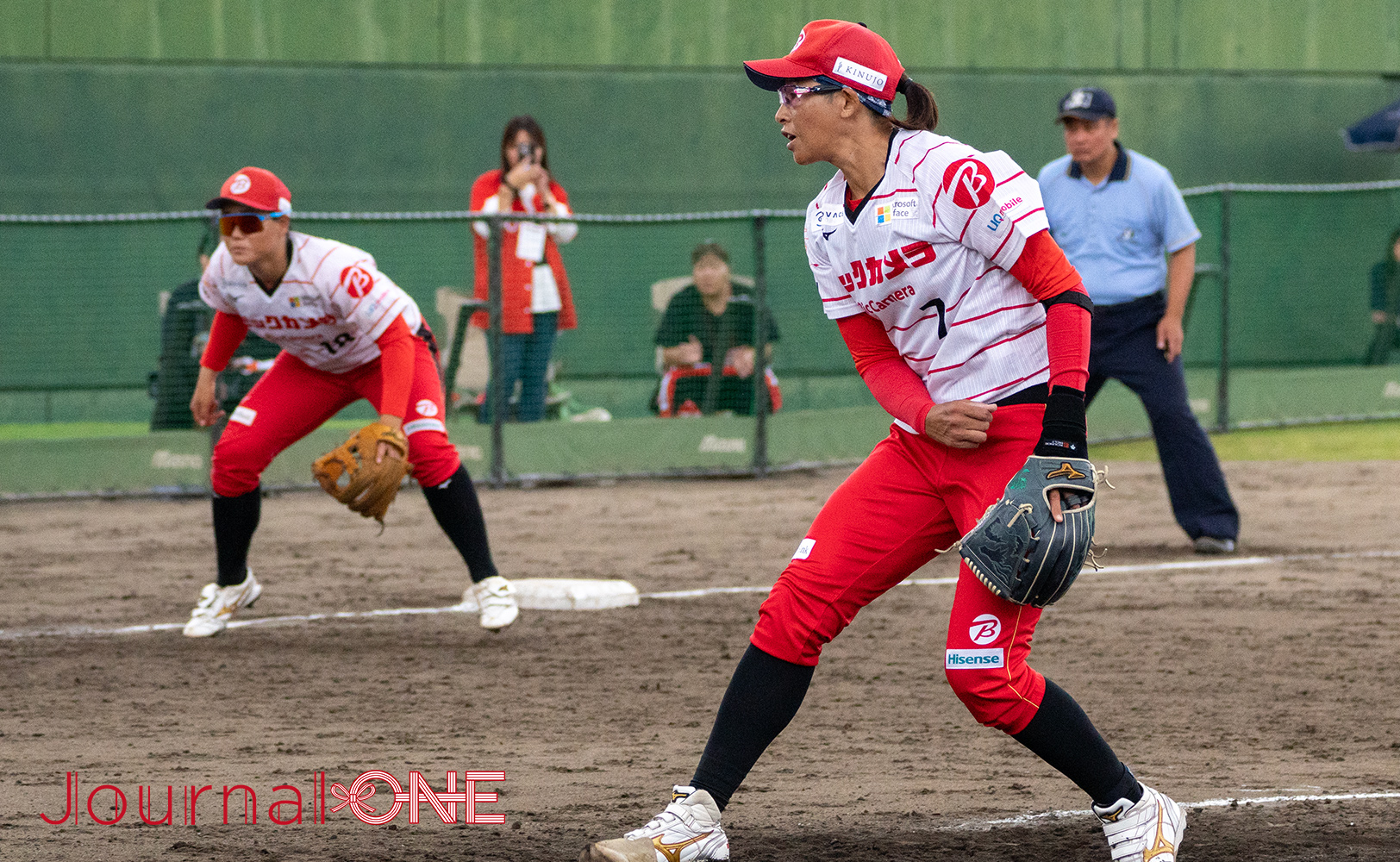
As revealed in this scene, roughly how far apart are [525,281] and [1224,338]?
6024 millimetres

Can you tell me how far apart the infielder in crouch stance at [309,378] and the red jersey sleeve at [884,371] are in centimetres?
282

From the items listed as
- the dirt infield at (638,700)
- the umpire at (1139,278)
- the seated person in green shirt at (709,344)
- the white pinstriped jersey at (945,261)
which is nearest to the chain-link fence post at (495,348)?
the seated person in green shirt at (709,344)

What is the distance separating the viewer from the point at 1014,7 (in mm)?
17422

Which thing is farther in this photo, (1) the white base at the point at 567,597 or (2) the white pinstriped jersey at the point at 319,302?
(1) the white base at the point at 567,597

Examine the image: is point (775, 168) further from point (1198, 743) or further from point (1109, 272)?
point (1198, 743)

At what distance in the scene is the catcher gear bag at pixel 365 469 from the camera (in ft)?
22.0

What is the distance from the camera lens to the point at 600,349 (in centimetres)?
1212

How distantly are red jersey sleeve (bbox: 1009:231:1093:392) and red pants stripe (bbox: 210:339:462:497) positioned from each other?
11.7 feet

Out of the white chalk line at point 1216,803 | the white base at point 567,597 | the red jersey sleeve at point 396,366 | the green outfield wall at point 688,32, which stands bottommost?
the white base at point 567,597

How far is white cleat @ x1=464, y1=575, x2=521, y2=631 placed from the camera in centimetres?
715

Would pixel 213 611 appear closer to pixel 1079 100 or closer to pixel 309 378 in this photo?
pixel 309 378

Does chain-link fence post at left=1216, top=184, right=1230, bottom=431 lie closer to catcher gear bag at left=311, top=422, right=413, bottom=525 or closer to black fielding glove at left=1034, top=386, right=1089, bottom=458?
catcher gear bag at left=311, top=422, right=413, bottom=525

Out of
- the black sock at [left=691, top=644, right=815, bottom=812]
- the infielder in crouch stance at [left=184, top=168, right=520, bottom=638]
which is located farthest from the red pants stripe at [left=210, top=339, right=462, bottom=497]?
the black sock at [left=691, top=644, right=815, bottom=812]

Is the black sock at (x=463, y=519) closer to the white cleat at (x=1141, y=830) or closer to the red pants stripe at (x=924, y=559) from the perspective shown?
the red pants stripe at (x=924, y=559)
